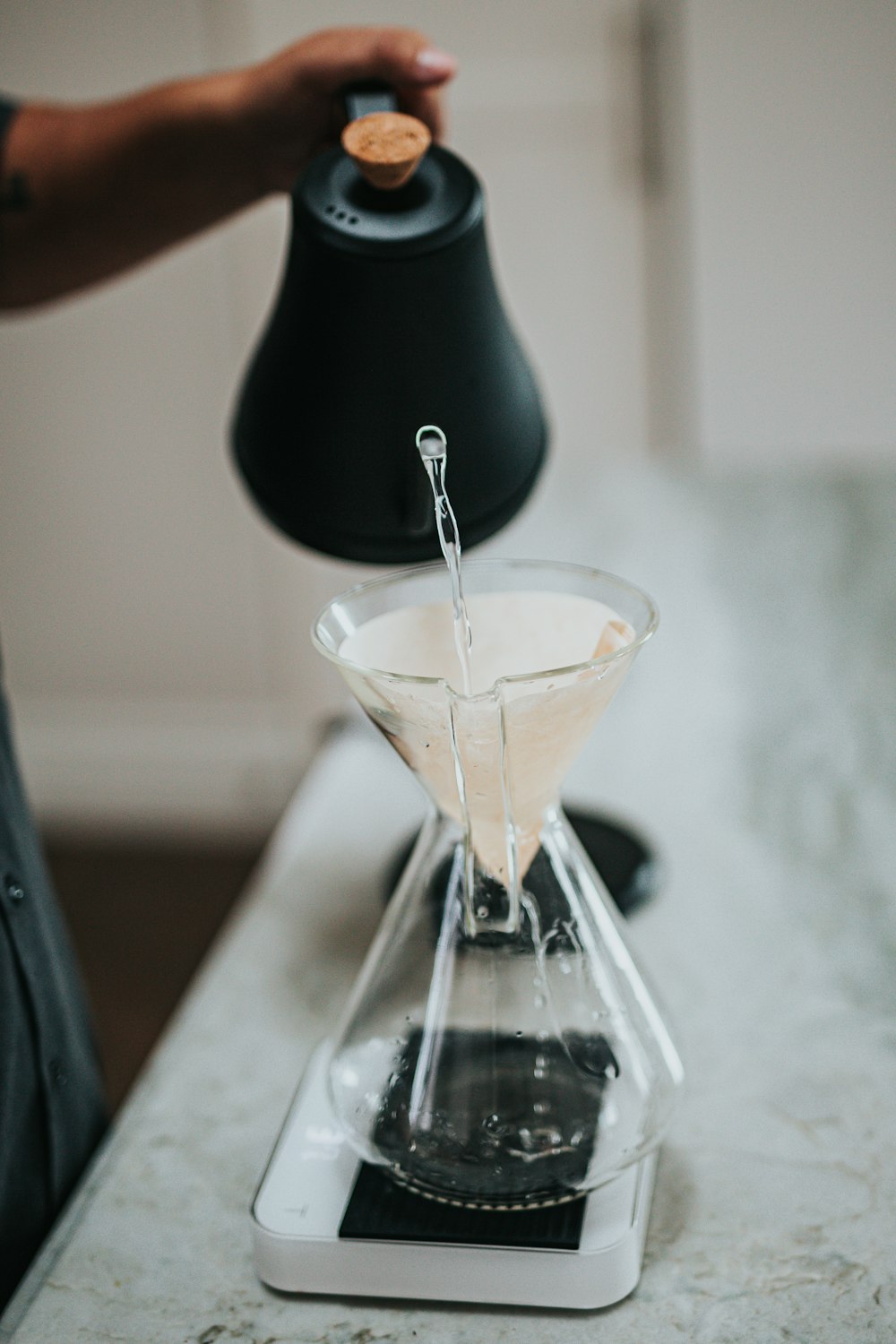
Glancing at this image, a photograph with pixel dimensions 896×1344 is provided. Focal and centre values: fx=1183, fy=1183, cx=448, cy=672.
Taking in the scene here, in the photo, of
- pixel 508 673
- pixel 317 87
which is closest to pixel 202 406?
pixel 317 87

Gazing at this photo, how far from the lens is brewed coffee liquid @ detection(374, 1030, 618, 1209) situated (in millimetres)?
465

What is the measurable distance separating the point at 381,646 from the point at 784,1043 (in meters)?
0.31

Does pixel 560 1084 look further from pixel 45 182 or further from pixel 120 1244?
pixel 45 182

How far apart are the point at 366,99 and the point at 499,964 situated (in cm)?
46

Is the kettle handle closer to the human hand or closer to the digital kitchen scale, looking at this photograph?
the human hand

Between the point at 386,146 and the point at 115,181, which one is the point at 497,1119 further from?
the point at 115,181

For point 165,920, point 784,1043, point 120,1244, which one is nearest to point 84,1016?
point 120,1244

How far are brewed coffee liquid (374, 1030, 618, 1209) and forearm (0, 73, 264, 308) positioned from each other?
0.58 metres

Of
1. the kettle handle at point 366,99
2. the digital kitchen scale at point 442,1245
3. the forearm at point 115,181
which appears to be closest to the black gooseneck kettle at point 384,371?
the kettle handle at point 366,99

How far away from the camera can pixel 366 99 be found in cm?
63

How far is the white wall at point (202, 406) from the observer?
1.90 metres

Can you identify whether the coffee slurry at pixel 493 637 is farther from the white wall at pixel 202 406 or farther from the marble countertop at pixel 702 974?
the white wall at pixel 202 406

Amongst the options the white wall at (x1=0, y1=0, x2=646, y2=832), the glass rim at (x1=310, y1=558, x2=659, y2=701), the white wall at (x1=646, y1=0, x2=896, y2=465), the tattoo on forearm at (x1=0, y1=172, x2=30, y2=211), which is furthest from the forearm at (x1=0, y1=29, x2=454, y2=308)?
the white wall at (x1=646, y1=0, x2=896, y2=465)

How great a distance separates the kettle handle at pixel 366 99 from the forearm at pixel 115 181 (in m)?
0.13
